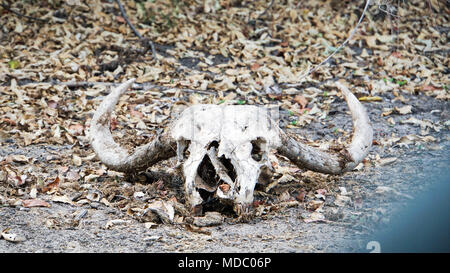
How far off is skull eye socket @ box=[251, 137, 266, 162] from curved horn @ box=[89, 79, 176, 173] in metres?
0.59

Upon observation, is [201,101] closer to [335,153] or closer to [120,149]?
[120,149]

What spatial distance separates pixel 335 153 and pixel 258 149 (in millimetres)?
777

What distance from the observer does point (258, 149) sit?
452 centimetres

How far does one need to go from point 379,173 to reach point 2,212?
3058 millimetres

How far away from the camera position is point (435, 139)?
20.4 feet

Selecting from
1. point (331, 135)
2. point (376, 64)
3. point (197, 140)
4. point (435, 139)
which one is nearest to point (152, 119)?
point (331, 135)

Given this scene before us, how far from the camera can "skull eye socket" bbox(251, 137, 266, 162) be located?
4.44 m

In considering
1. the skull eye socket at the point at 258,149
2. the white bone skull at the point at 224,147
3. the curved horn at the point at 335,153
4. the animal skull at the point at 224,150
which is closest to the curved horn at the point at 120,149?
the animal skull at the point at 224,150

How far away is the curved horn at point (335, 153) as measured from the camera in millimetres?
4715

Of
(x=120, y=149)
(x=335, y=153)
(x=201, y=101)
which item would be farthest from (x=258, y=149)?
(x=201, y=101)

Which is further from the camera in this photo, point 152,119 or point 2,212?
point 152,119

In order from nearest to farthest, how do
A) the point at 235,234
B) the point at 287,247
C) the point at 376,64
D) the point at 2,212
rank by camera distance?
the point at 287,247 → the point at 235,234 → the point at 2,212 → the point at 376,64

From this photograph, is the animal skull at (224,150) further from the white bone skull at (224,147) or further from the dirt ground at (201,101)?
the dirt ground at (201,101)

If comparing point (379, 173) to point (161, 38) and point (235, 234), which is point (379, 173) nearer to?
point (235, 234)
